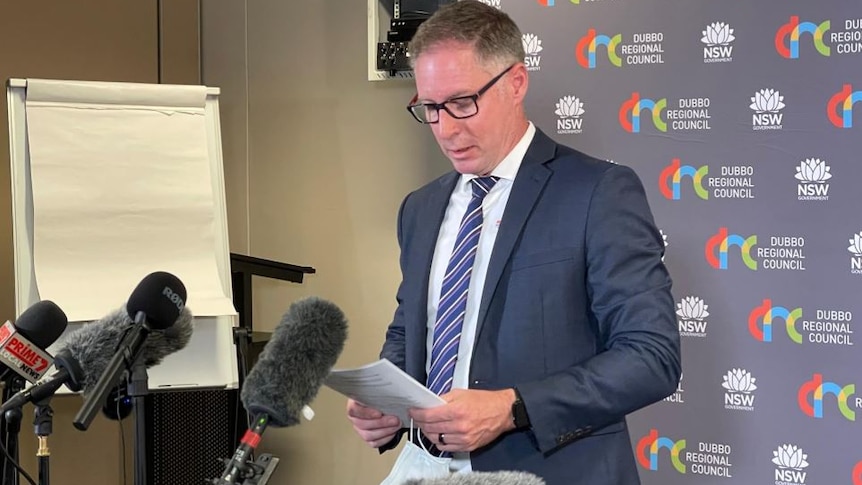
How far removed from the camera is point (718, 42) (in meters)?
2.81

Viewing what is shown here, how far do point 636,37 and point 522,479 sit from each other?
82.6 inches

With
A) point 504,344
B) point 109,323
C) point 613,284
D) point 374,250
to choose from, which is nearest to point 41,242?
point 374,250

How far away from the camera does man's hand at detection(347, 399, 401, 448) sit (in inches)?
73.9

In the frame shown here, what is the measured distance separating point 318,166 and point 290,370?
2.90 m

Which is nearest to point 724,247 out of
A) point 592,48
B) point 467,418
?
point 592,48

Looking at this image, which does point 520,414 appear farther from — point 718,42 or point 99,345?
point 718,42

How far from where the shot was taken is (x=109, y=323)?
5.37 ft

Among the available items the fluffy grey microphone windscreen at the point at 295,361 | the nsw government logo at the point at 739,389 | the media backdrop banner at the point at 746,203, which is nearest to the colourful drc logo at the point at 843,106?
the media backdrop banner at the point at 746,203

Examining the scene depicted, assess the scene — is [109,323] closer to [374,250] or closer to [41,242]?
[41,242]

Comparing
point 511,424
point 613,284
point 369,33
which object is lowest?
point 511,424

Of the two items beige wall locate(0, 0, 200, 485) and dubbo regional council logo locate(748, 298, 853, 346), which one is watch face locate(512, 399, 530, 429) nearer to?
dubbo regional council logo locate(748, 298, 853, 346)

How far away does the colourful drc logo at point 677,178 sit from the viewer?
2846mm

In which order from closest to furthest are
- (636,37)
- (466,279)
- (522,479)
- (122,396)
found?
(522,479)
(122,396)
(466,279)
(636,37)

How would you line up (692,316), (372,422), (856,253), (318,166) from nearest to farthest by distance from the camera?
(372,422) → (856,253) → (692,316) → (318,166)
